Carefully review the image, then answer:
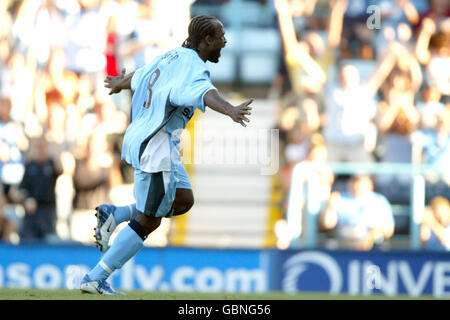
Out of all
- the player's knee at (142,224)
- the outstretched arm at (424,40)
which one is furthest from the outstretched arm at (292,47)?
the player's knee at (142,224)

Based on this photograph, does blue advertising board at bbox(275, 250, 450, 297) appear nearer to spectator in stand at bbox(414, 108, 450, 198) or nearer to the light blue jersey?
spectator in stand at bbox(414, 108, 450, 198)

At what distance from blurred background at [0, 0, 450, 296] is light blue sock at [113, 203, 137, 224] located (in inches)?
219

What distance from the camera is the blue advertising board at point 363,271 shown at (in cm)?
1322

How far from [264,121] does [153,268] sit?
12.4 feet

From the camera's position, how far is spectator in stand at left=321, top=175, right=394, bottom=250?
540 inches

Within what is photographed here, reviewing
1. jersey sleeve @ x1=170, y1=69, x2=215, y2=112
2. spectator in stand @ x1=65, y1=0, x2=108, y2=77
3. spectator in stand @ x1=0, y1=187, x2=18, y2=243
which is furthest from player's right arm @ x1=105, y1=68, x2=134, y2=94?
spectator in stand @ x1=65, y1=0, x2=108, y2=77

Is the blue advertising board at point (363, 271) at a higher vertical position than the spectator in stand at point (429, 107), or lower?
lower

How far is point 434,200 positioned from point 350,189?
106 centimetres

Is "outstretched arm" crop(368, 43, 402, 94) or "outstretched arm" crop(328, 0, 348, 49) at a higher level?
"outstretched arm" crop(328, 0, 348, 49)

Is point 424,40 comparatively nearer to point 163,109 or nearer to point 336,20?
point 336,20

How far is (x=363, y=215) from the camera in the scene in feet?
44.9

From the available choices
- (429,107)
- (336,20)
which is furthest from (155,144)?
(336,20)

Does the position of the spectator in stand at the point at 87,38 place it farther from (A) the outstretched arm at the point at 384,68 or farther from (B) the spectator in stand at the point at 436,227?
(B) the spectator in stand at the point at 436,227

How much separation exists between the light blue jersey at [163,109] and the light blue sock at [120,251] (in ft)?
1.58
